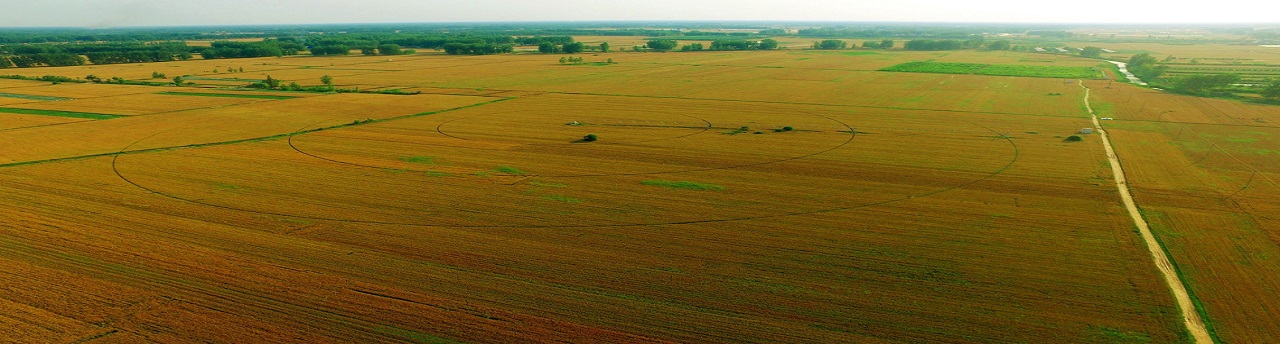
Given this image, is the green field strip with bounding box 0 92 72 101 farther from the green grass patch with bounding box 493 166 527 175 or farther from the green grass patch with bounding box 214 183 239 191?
the green grass patch with bounding box 493 166 527 175

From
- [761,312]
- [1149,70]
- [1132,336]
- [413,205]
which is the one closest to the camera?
[1132,336]

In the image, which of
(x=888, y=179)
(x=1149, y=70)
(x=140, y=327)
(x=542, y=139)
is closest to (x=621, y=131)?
(x=542, y=139)

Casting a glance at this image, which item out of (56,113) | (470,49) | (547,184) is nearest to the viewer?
(547,184)

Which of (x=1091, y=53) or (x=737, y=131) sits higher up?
(x=1091, y=53)

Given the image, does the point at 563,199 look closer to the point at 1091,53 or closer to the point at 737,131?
the point at 737,131

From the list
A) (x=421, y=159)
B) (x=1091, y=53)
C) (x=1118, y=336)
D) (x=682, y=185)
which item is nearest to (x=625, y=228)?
(x=682, y=185)

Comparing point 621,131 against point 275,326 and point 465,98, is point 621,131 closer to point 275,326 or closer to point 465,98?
point 465,98

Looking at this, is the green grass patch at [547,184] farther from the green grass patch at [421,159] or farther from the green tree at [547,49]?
the green tree at [547,49]
